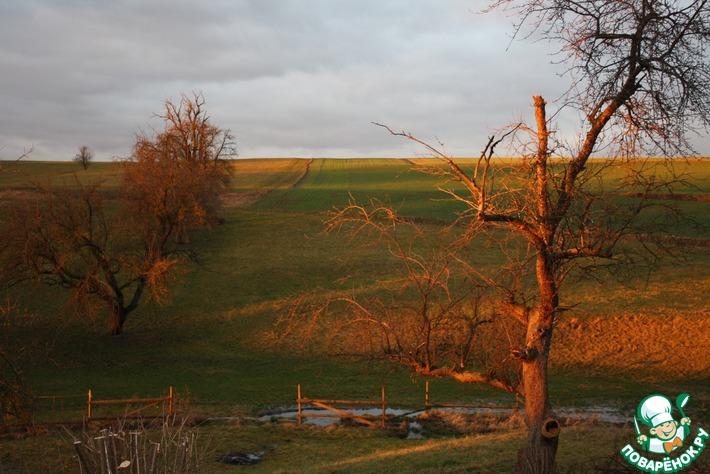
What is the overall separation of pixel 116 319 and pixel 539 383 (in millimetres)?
29595

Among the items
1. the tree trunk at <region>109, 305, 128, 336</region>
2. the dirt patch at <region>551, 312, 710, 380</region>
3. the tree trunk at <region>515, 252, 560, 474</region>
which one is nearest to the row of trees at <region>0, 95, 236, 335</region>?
the tree trunk at <region>109, 305, 128, 336</region>

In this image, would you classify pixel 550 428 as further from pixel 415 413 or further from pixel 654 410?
pixel 415 413

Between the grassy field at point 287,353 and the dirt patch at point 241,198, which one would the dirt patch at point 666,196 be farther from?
the dirt patch at point 241,198

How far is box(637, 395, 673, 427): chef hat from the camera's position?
21.3 ft

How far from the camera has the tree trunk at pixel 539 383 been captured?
24.0 feet

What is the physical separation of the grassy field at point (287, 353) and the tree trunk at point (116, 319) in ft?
1.68

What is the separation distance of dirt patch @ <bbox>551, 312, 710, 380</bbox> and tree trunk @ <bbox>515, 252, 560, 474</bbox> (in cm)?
2041

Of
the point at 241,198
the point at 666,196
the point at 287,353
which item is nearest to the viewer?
the point at 287,353

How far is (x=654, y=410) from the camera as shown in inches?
255

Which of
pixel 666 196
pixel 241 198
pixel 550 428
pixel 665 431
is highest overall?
pixel 241 198

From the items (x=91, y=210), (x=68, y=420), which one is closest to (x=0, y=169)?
(x=68, y=420)

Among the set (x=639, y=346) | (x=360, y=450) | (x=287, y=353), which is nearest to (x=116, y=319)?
(x=287, y=353)

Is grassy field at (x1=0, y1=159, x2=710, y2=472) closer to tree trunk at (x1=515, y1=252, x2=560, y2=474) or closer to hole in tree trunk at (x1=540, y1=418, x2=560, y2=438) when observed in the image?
tree trunk at (x1=515, y1=252, x2=560, y2=474)

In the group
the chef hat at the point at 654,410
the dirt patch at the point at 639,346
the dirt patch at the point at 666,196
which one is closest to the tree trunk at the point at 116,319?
the dirt patch at the point at 639,346
